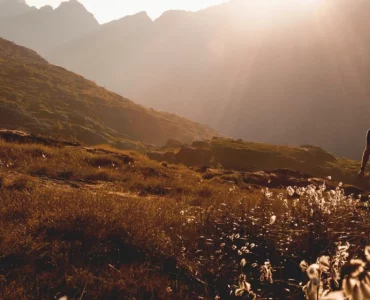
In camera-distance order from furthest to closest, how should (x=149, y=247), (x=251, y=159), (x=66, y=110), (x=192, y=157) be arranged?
(x=66, y=110) < (x=251, y=159) < (x=192, y=157) < (x=149, y=247)

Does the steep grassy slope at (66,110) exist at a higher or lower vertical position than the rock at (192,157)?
higher

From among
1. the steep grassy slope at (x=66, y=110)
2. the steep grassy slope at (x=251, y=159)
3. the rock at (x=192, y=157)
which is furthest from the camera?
the steep grassy slope at (x=66, y=110)

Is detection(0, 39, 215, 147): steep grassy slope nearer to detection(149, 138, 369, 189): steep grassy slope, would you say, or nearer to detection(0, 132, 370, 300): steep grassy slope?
detection(149, 138, 369, 189): steep grassy slope

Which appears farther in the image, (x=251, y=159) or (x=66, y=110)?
(x=66, y=110)

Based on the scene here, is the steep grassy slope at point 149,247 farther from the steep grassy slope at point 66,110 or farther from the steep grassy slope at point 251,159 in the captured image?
the steep grassy slope at point 66,110

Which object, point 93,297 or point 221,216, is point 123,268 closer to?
point 93,297

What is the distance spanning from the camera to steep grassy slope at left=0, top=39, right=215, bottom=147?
62.5 metres

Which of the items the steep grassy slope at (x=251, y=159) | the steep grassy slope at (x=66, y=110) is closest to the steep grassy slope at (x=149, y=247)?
the steep grassy slope at (x=251, y=159)

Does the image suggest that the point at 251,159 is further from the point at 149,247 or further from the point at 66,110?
the point at 66,110

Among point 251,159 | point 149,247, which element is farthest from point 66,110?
point 149,247

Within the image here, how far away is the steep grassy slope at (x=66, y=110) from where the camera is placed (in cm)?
6253

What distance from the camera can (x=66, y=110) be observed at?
268 feet

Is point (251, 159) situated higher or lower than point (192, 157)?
higher

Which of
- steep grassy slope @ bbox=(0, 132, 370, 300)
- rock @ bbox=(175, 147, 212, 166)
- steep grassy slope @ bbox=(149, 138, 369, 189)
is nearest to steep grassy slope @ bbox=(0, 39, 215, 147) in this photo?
steep grassy slope @ bbox=(149, 138, 369, 189)
